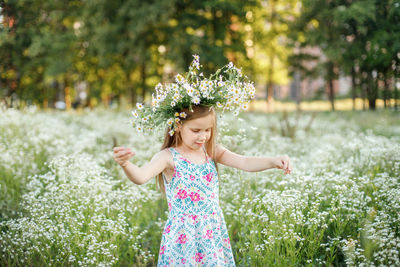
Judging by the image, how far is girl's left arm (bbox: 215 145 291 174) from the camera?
2.95 m

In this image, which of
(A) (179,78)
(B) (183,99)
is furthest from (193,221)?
(A) (179,78)

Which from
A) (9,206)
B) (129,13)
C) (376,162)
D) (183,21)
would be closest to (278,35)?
(183,21)

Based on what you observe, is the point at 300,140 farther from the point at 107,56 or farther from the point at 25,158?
the point at 107,56

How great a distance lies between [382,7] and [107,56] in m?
14.4

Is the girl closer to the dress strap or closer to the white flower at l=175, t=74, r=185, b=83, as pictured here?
the dress strap

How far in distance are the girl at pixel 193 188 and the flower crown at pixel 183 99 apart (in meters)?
0.07

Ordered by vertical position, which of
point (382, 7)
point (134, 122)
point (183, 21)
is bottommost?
point (134, 122)

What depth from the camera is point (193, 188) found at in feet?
9.88

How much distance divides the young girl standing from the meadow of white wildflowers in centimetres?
52

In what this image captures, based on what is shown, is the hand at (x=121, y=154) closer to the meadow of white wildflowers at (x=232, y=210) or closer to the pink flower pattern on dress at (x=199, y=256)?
the meadow of white wildflowers at (x=232, y=210)

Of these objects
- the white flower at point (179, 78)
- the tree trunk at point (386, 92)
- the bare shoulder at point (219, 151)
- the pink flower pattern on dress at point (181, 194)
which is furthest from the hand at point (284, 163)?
the tree trunk at point (386, 92)

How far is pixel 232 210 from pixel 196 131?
1.58 m

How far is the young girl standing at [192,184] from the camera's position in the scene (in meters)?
2.89

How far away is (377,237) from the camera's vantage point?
2.93m
